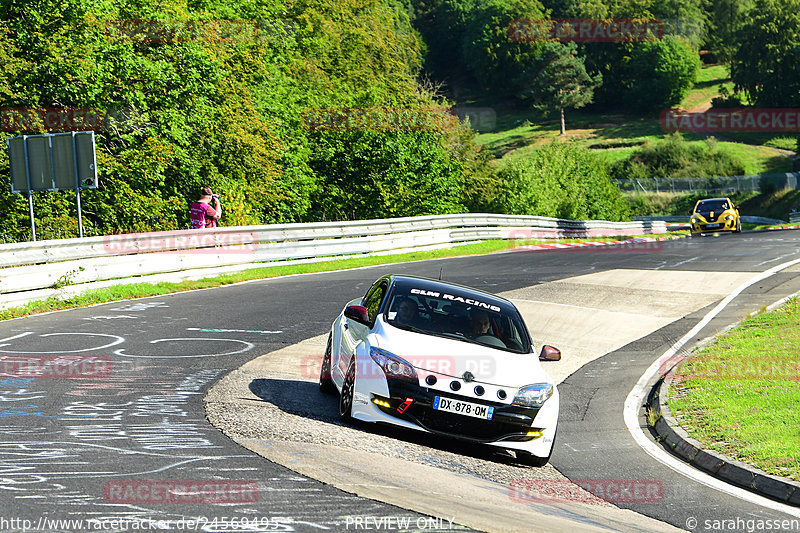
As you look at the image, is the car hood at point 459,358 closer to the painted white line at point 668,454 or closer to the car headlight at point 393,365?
the car headlight at point 393,365

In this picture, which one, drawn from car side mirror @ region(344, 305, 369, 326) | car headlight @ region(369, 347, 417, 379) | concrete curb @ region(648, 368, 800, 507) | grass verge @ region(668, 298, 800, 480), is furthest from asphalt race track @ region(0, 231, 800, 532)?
car side mirror @ region(344, 305, 369, 326)

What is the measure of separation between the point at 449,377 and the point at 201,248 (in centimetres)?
1345

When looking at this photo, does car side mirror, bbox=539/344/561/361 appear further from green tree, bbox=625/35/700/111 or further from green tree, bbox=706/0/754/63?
green tree, bbox=706/0/754/63

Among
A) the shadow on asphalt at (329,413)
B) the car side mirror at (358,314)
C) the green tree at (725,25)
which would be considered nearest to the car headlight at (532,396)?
the shadow on asphalt at (329,413)

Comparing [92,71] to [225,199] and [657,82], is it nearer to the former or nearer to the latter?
[225,199]

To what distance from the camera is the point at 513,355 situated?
8.94 metres

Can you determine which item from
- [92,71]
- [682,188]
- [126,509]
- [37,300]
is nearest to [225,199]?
[92,71]

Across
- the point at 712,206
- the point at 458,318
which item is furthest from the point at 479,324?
the point at 712,206

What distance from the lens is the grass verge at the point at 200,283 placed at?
15.7 metres

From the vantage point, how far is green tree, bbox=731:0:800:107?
121938 mm

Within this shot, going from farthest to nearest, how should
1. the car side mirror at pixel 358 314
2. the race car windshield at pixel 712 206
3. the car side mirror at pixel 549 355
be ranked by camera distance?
1. the race car windshield at pixel 712 206
2. the car side mirror at pixel 549 355
3. the car side mirror at pixel 358 314

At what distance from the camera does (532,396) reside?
8.39m

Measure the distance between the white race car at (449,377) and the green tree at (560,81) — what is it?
129676mm

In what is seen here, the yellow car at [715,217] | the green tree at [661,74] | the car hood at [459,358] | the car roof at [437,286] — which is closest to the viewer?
the car hood at [459,358]
